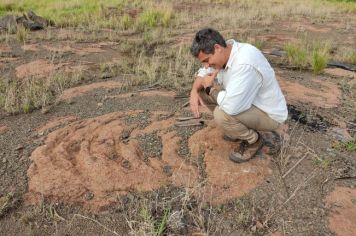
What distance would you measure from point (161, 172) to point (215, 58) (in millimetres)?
1008

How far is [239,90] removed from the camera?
2965 millimetres

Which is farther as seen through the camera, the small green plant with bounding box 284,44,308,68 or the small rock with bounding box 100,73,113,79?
the small green plant with bounding box 284,44,308,68

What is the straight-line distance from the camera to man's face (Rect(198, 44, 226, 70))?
3.04 meters

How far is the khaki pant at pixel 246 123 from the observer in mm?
3266

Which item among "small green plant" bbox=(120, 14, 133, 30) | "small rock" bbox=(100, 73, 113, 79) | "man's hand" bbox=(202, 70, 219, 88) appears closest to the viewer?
"man's hand" bbox=(202, 70, 219, 88)

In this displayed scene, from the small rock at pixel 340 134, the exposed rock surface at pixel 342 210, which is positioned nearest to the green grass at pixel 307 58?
the small rock at pixel 340 134

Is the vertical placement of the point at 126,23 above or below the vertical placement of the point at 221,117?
below

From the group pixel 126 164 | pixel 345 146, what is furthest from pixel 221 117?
pixel 345 146

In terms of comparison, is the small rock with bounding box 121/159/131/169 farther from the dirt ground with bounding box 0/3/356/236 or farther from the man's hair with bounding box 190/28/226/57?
the man's hair with bounding box 190/28/226/57

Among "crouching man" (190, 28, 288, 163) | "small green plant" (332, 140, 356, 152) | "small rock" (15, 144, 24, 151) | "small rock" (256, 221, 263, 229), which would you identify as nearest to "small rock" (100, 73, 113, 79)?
"small rock" (15, 144, 24, 151)

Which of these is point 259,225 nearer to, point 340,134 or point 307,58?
point 340,134

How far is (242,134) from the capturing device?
3.37 meters

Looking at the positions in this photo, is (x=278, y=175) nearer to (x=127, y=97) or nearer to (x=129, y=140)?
(x=129, y=140)

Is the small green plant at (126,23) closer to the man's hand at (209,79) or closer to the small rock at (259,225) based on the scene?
the man's hand at (209,79)
